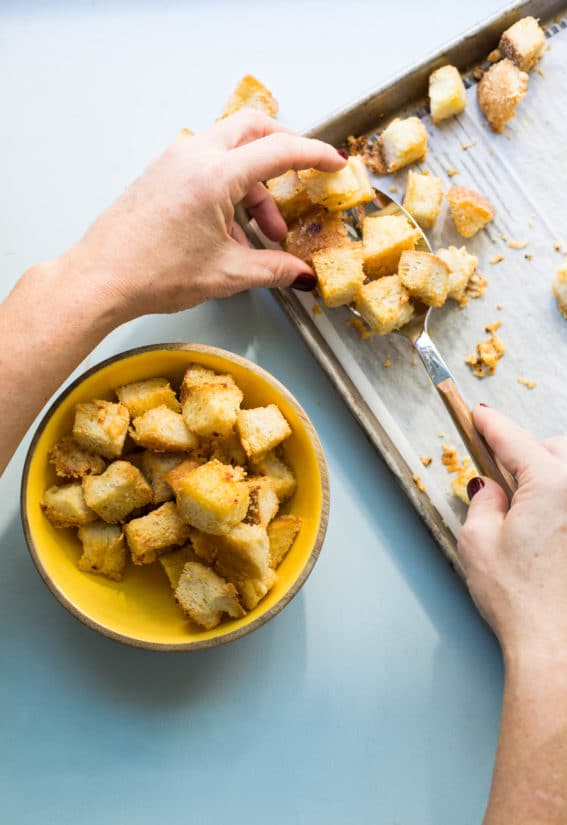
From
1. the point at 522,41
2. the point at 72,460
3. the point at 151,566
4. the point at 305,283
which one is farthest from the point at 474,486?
the point at 522,41

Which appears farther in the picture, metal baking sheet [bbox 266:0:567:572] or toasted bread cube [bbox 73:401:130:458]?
metal baking sheet [bbox 266:0:567:572]

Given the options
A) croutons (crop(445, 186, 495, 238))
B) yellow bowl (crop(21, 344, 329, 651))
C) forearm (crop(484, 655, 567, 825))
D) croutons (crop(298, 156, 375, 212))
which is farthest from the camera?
croutons (crop(445, 186, 495, 238))

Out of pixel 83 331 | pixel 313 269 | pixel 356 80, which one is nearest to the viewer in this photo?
pixel 83 331

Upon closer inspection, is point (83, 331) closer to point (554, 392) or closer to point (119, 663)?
point (119, 663)

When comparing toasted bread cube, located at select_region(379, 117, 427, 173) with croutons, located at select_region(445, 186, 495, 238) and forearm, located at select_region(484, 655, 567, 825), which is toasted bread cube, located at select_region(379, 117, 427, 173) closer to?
croutons, located at select_region(445, 186, 495, 238)

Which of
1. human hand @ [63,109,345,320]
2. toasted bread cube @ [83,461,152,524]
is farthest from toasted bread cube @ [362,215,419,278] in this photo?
toasted bread cube @ [83,461,152,524]

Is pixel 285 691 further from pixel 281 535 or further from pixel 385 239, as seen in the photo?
pixel 385 239

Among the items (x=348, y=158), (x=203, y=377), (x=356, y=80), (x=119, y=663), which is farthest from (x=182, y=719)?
(x=356, y=80)
